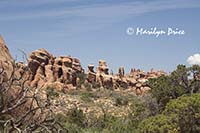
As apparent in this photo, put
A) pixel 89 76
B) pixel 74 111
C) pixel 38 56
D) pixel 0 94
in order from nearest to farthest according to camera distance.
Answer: pixel 0 94, pixel 74 111, pixel 38 56, pixel 89 76

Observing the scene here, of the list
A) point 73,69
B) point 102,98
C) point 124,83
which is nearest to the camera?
point 102,98

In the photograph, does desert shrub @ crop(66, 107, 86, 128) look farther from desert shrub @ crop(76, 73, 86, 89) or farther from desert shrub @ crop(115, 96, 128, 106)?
desert shrub @ crop(76, 73, 86, 89)

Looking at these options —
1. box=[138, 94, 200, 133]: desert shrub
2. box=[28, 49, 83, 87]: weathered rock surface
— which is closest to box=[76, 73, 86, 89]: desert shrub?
box=[28, 49, 83, 87]: weathered rock surface

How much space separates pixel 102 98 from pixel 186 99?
44523 mm

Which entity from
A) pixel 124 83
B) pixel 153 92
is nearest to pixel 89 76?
pixel 124 83

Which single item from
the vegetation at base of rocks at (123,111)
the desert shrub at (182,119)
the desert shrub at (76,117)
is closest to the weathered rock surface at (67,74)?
the vegetation at base of rocks at (123,111)

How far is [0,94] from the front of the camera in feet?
31.4

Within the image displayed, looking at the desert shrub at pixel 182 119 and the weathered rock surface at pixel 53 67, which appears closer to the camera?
the desert shrub at pixel 182 119

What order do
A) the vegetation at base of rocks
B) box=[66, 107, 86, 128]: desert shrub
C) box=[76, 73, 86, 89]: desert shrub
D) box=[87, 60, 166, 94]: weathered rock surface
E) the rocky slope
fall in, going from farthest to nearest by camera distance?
1. box=[87, 60, 166, 94]: weathered rock surface
2. box=[76, 73, 86, 89]: desert shrub
3. the rocky slope
4. box=[66, 107, 86, 128]: desert shrub
5. the vegetation at base of rocks

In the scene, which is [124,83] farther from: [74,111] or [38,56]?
[74,111]

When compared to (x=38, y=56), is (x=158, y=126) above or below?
below

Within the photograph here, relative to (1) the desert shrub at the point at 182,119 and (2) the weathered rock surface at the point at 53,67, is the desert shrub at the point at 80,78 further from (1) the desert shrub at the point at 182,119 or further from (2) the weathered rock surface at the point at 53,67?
(1) the desert shrub at the point at 182,119

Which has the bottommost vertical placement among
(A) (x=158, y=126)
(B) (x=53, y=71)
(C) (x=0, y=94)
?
(A) (x=158, y=126)

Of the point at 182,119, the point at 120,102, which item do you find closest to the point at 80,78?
the point at 120,102
